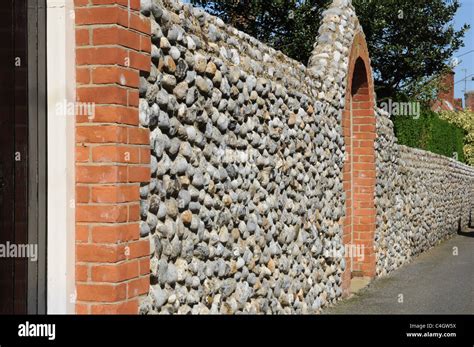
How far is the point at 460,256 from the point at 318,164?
735cm

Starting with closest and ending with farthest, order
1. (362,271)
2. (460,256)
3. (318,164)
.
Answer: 1. (318,164)
2. (362,271)
3. (460,256)

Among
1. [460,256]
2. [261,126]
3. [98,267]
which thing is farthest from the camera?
[460,256]

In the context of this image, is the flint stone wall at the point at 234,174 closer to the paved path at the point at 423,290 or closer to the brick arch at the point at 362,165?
the paved path at the point at 423,290

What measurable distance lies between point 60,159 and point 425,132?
19208 mm

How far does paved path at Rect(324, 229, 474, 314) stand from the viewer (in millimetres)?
8211

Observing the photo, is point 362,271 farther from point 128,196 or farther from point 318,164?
point 128,196

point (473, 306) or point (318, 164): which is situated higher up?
point (318, 164)

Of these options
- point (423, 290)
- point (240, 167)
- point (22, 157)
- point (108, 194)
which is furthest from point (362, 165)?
point (22, 157)

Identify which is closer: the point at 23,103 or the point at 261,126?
the point at 23,103

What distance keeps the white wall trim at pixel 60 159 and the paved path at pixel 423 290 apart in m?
4.58

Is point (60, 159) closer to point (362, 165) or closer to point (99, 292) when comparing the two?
point (99, 292)

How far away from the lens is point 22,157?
3869 millimetres

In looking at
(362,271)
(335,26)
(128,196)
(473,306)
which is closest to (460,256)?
(362,271)

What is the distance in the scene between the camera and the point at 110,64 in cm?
386
